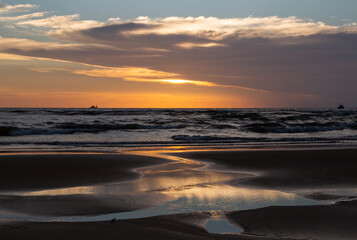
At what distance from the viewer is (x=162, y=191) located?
7449 mm

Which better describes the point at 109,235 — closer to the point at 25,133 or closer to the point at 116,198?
the point at 116,198

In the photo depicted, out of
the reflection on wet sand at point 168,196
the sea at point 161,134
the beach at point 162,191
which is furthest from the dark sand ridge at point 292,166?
the sea at point 161,134

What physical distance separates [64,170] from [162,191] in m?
3.84

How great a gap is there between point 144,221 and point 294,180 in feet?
16.0

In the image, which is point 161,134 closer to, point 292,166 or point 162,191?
point 292,166

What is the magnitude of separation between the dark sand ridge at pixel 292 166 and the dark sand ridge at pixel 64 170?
90.4 inches

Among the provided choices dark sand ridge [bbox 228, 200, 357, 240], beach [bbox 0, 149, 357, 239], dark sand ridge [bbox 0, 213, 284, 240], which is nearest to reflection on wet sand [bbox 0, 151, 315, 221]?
beach [bbox 0, 149, 357, 239]

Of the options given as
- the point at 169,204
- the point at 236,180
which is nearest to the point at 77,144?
the point at 236,180

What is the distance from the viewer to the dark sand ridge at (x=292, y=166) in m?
8.79

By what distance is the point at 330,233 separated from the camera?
16.4 feet

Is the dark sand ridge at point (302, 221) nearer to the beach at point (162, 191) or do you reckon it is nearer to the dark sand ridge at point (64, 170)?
the beach at point (162, 191)

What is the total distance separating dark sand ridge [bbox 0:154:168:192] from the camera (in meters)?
8.53

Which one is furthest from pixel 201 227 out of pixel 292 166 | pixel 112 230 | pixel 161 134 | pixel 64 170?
pixel 161 134

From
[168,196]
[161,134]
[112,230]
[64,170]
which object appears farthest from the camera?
[161,134]
